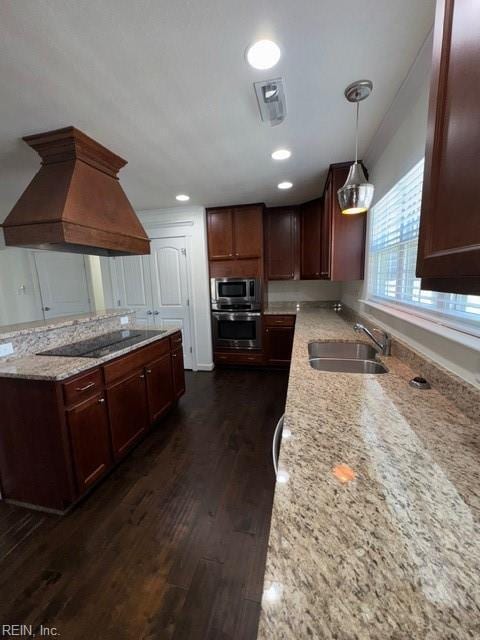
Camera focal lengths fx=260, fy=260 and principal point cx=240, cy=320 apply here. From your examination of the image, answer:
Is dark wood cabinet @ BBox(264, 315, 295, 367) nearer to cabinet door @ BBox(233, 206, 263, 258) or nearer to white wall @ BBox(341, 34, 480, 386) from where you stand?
cabinet door @ BBox(233, 206, 263, 258)

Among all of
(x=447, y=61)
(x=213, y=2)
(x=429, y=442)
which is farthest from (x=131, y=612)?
(x=213, y=2)

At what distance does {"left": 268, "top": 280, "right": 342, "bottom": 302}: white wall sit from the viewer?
416 centimetres

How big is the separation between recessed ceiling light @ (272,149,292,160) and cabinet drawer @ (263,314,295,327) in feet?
6.53

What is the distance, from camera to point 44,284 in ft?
14.3

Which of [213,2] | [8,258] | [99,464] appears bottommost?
[99,464]

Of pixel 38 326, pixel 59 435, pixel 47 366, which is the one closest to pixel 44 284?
pixel 38 326

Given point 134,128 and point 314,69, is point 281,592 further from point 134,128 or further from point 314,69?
point 134,128

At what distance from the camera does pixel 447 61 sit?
63cm

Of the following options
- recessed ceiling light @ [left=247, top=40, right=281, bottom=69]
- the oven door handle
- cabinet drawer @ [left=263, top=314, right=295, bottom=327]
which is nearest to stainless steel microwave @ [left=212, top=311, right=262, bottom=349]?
the oven door handle

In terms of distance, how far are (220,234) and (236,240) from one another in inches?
9.7

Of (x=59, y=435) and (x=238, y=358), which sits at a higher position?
(x=59, y=435)

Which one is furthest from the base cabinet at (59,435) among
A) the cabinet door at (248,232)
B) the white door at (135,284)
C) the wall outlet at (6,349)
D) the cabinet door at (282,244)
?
the cabinet door at (282,244)

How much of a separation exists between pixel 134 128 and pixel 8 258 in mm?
3942

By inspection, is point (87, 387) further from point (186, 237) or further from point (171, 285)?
point (186, 237)
